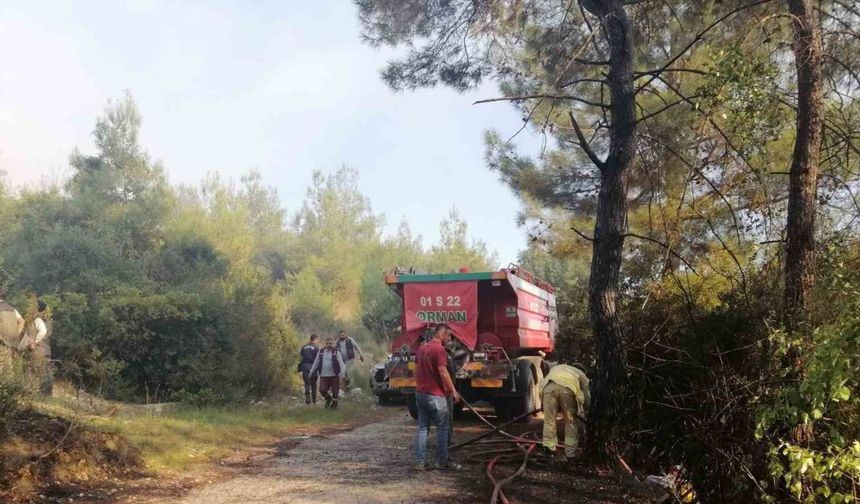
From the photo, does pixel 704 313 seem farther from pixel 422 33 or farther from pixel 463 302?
pixel 422 33

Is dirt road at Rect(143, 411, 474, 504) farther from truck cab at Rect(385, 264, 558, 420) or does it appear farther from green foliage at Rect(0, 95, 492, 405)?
green foliage at Rect(0, 95, 492, 405)

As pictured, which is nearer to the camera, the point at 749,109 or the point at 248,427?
the point at 749,109

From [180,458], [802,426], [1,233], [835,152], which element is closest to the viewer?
[802,426]

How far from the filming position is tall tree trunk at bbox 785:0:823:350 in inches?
233

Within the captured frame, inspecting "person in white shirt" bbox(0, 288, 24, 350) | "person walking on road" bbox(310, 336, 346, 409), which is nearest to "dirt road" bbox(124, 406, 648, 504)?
"person in white shirt" bbox(0, 288, 24, 350)

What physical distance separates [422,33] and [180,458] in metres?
6.96

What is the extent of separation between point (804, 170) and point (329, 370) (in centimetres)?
997

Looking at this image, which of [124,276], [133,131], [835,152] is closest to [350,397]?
[124,276]

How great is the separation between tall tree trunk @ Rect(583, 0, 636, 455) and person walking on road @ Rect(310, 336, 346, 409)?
7.24 meters

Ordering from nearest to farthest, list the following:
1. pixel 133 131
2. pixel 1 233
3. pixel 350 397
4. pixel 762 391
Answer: pixel 762 391 → pixel 350 397 → pixel 1 233 → pixel 133 131

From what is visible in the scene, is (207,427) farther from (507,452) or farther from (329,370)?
(507,452)

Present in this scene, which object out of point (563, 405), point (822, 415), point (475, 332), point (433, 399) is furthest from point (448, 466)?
point (822, 415)

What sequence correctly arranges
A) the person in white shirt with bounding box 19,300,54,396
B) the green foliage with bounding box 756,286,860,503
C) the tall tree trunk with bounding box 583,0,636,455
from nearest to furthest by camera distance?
the green foliage with bounding box 756,286,860,503 → the tall tree trunk with bounding box 583,0,636,455 → the person in white shirt with bounding box 19,300,54,396

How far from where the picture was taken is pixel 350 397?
54.0ft
